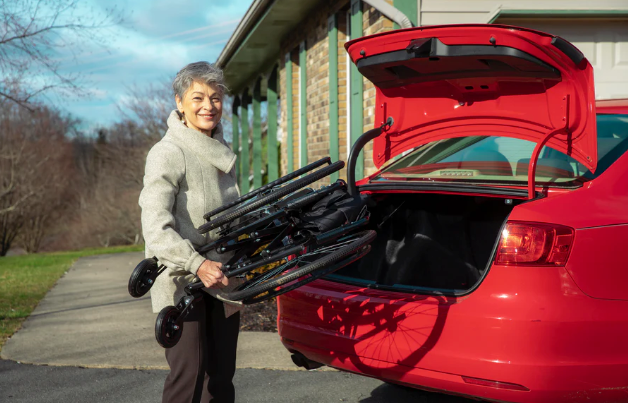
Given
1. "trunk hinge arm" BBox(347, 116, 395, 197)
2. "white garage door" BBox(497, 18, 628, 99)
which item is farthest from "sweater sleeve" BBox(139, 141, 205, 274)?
"white garage door" BBox(497, 18, 628, 99)

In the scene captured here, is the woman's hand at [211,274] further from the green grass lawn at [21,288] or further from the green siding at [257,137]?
the green siding at [257,137]

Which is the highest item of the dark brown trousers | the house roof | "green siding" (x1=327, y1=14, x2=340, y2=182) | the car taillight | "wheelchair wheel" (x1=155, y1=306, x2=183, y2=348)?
the house roof

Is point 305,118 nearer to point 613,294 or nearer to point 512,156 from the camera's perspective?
point 512,156

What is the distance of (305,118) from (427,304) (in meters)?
8.04

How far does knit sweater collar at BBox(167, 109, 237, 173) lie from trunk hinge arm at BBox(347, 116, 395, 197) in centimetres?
62

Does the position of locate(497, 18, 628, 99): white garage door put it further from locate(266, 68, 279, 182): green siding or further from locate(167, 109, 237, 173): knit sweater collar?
locate(266, 68, 279, 182): green siding

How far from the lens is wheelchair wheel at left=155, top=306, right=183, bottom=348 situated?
267 centimetres

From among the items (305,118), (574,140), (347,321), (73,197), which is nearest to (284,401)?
(347,321)

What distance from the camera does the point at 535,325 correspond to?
2.77 meters

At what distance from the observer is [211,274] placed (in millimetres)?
2717

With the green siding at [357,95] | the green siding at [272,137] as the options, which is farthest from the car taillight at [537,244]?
the green siding at [272,137]

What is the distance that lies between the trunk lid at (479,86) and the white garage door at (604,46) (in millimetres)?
4012

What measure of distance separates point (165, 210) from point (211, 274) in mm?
342

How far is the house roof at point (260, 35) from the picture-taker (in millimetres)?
10055
